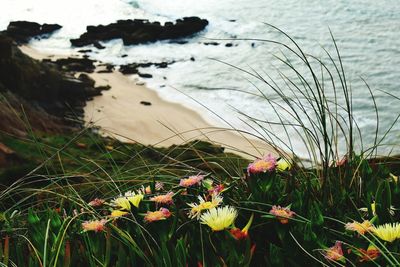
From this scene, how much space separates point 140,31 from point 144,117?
9139 millimetres

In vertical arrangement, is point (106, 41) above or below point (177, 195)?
below

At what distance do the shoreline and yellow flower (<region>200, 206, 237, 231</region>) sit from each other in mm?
8341

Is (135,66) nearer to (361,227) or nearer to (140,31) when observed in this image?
(140,31)

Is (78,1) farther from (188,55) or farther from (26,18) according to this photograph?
(188,55)

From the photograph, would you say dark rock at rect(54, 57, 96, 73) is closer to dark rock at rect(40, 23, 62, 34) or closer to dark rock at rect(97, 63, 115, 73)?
dark rock at rect(97, 63, 115, 73)

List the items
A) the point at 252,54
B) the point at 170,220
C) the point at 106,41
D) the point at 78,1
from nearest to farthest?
1. the point at 170,220
2. the point at 252,54
3. the point at 106,41
4. the point at 78,1

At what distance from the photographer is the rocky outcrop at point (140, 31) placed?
20.0 metres

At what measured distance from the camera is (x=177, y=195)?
1.92m

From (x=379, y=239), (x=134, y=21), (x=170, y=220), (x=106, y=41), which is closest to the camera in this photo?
(x=379, y=239)

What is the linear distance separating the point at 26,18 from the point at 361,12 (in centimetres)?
1313

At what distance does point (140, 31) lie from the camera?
2067 centimetres

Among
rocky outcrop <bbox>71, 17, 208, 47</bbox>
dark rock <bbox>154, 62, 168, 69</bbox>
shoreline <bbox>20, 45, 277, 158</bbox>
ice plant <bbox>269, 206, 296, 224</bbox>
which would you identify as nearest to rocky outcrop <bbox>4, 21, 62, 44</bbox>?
rocky outcrop <bbox>71, 17, 208, 47</bbox>

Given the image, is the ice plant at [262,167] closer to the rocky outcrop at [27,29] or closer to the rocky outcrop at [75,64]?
the rocky outcrop at [75,64]

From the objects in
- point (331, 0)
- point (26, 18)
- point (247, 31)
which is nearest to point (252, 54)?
point (247, 31)
